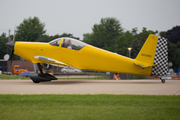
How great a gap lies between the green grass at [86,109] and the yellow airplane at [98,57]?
7.30 metres

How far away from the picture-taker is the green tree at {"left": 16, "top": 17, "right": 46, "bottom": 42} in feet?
262

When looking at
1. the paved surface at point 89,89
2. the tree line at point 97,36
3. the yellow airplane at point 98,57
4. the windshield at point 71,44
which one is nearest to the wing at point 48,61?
the yellow airplane at point 98,57

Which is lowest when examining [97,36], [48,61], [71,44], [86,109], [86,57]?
[86,109]

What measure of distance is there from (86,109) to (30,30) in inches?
3281

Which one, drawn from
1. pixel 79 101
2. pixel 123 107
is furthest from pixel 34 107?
pixel 123 107

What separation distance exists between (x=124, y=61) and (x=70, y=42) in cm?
417

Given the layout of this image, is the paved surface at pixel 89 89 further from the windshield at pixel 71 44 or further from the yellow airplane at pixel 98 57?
the windshield at pixel 71 44

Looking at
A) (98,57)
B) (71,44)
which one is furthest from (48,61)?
(98,57)

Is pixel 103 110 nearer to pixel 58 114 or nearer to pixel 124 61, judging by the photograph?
pixel 58 114

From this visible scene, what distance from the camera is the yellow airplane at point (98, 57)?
1407 cm

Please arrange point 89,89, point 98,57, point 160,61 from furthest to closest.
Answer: point 98,57 → point 160,61 → point 89,89

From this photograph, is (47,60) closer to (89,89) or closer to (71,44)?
(71,44)

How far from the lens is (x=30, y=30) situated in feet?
275

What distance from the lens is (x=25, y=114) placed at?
5.31 metres
